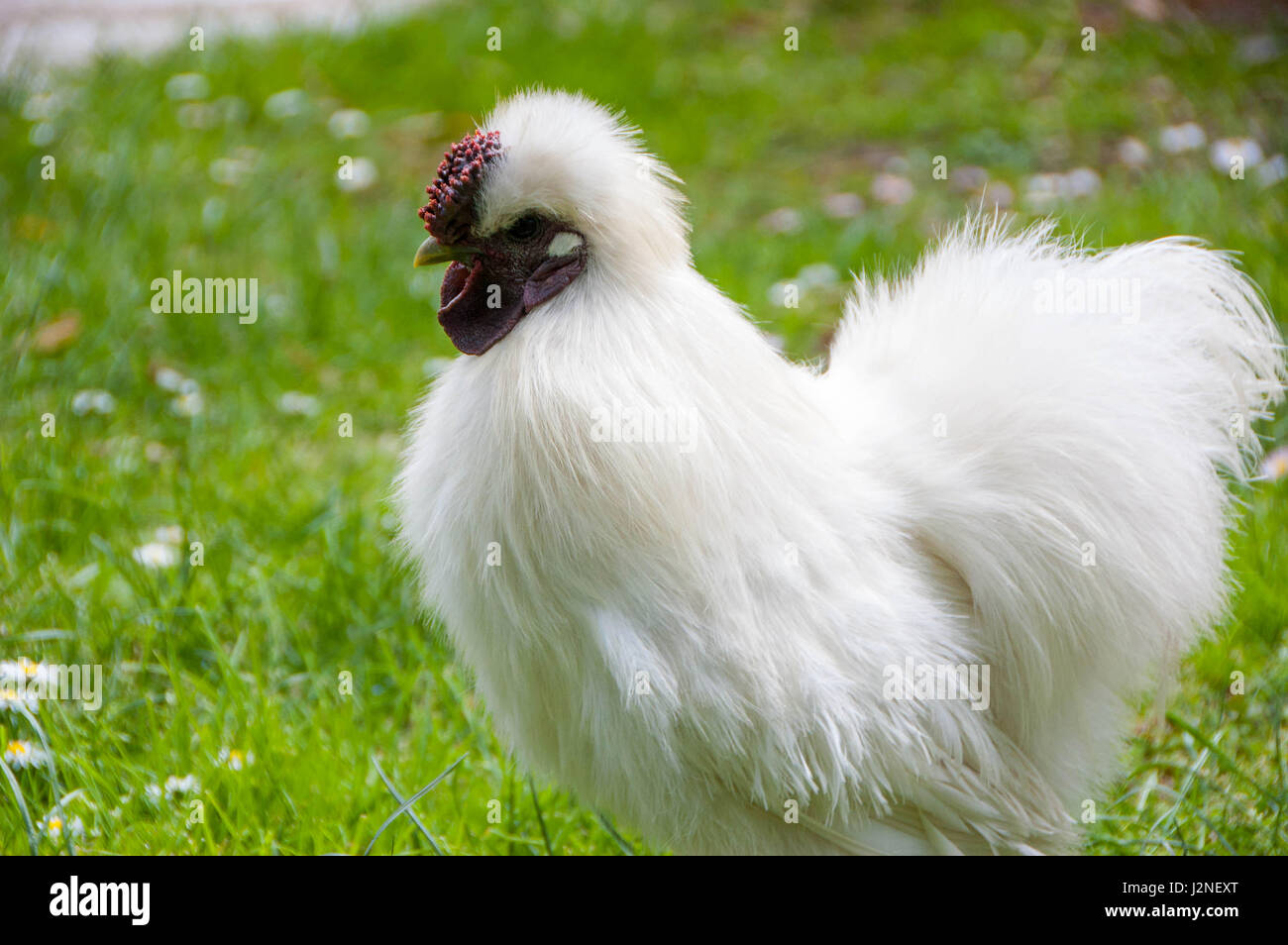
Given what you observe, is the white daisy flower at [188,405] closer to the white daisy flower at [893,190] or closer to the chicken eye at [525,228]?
the chicken eye at [525,228]

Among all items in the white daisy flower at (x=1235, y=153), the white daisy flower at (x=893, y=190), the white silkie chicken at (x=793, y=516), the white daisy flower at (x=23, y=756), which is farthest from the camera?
the white daisy flower at (x=893, y=190)

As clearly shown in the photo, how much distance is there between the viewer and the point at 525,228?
2207 mm

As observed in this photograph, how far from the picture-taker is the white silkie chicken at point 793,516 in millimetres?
2143

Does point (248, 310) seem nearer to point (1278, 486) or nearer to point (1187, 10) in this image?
point (1278, 486)

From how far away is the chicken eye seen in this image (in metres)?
2.20

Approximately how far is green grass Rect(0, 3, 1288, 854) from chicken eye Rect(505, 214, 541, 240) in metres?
1.12

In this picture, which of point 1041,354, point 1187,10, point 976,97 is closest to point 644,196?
point 1041,354

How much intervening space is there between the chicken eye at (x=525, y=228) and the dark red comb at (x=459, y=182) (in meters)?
0.08

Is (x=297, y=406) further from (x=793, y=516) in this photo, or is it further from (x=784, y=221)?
(x=793, y=516)

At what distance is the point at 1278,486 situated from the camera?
12.8ft

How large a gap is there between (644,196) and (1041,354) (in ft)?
2.70

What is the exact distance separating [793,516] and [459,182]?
827mm

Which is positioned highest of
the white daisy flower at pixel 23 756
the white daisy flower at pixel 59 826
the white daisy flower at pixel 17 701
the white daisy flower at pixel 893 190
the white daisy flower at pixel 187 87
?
the white daisy flower at pixel 187 87

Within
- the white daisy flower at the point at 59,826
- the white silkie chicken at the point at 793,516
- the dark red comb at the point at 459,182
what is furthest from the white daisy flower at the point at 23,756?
the dark red comb at the point at 459,182
